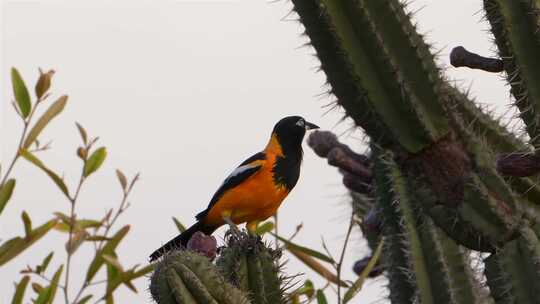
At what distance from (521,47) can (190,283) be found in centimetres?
112

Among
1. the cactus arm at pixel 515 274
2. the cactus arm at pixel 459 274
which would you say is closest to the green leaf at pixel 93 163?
the cactus arm at pixel 459 274

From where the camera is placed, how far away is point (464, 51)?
3.18 m

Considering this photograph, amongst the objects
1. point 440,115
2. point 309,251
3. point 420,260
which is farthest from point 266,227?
point 440,115

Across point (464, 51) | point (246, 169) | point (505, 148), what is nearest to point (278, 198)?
point (246, 169)

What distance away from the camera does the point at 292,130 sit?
551 centimetres

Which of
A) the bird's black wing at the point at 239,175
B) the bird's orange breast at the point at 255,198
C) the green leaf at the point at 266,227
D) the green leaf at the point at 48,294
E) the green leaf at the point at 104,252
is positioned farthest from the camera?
the bird's black wing at the point at 239,175

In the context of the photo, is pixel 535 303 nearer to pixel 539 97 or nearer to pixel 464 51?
pixel 539 97

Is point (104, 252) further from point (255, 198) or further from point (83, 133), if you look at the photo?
point (255, 198)

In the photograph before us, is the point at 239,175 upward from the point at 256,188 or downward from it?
upward

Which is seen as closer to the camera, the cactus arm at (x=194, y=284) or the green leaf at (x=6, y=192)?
the cactus arm at (x=194, y=284)

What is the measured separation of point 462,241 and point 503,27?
24.6 inches

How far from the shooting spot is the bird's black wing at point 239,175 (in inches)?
204

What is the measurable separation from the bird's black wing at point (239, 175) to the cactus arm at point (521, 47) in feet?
7.72

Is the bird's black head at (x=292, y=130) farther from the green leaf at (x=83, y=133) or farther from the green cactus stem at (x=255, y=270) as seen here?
the green cactus stem at (x=255, y=270)
